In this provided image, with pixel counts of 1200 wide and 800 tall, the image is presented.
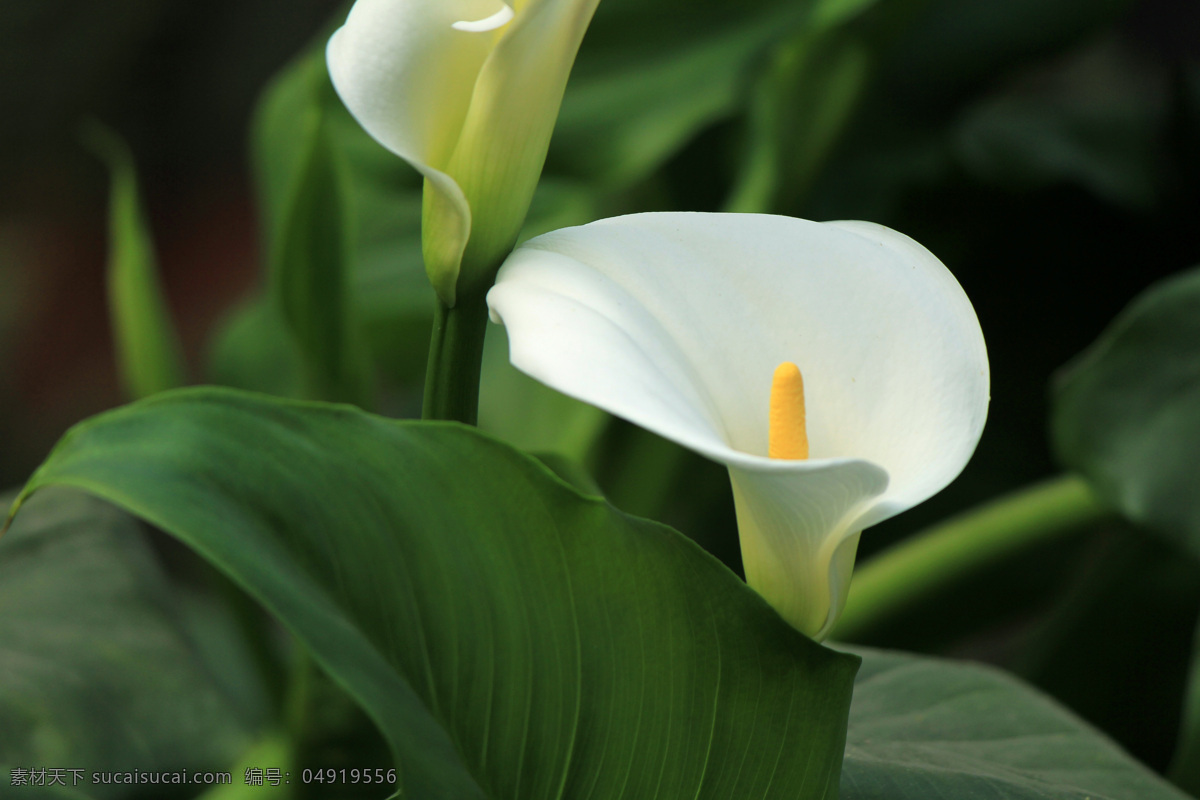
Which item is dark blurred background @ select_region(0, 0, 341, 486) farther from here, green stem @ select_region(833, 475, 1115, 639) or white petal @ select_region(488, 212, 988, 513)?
white petal @ select_region(488, 212, 988, 513)

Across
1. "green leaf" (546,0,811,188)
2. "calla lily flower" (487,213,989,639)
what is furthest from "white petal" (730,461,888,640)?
"green leaf" (546,0,811,188)

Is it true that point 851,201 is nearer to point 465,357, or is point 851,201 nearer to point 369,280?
point 369,280

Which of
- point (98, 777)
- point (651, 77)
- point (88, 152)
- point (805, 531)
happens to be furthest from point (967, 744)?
point (88, 152)

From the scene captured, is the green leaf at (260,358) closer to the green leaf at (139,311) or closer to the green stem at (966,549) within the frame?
the green leaf at (139,311)

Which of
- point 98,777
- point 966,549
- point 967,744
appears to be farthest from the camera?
point 966,549

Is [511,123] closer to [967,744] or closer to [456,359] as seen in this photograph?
[456,359]

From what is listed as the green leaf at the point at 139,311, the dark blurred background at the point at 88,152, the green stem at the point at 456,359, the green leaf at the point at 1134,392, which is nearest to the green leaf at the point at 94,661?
the green leaf at the point at 139,311
